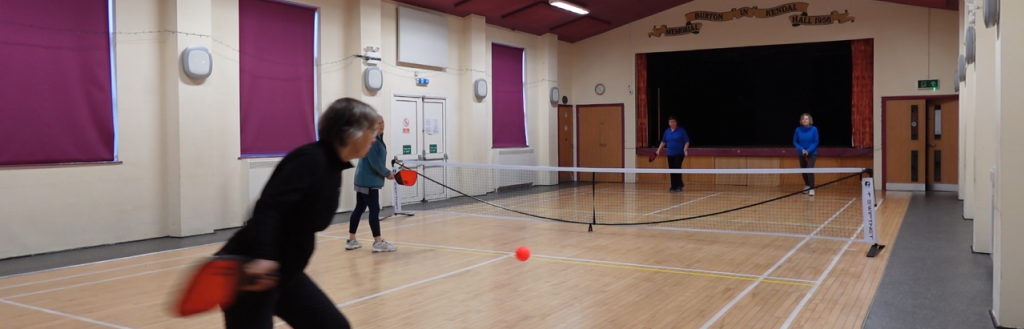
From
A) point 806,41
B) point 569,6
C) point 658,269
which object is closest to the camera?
point 658,269

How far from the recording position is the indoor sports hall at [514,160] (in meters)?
5.21

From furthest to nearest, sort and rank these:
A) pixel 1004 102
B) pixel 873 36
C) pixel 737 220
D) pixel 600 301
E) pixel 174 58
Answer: pixel 873 36 → pixel 737 220 → pixel 174 58 → pixel 600 301 → pixel 1004 102

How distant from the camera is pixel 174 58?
9.41 meters

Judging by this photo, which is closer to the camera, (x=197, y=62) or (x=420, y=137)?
(x=197, y=62)

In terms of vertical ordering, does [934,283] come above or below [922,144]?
below

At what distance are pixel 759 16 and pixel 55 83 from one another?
48.4ft

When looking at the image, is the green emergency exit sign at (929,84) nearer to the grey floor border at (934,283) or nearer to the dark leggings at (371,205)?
the grey floor border at (934,283)

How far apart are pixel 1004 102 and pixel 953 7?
12.1 meters

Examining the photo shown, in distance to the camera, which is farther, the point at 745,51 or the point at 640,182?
the point at 640,182

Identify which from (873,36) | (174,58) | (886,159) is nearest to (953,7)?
(873,36)

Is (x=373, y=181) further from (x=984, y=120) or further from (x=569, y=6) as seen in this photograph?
(x=569, y=6)

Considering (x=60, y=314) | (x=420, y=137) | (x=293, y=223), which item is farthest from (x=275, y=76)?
(x=293, y=223)

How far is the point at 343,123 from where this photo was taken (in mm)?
2693

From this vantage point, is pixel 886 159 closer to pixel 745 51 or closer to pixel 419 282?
pixel 745 51
